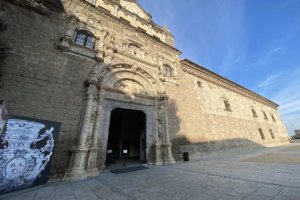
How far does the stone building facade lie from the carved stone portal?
0.14 ft

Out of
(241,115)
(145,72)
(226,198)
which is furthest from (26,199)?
(241,115)

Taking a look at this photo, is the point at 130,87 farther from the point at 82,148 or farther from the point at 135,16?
the point at 135,16

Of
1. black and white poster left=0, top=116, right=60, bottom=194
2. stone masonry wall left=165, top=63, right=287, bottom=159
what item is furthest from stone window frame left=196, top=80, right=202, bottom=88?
black and white poster left=0, top=116, right=60, bottom=194

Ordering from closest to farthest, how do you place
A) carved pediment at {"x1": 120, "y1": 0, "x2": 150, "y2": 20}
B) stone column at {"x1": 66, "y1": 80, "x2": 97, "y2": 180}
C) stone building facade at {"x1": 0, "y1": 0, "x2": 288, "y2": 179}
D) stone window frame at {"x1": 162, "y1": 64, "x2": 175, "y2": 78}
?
stone column at {"x1": 66, "y1": 80, "x2": 97, "y2": 180} → stone building facade at {"x1": 0, "y1": 0, "x2": 288, "y2": 179} → stone window frame at {"x1": 162, "y1": 64, "x2": 175, "y2": 78} → carved pediment at {"x1": 120, "y1": 0, "x2": 150, "y2": 20}

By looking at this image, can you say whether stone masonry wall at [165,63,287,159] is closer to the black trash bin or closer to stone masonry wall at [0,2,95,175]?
the black trash bin

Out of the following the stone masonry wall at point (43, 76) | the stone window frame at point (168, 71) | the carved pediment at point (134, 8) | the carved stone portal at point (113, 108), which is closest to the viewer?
the stone masonry wall at point (43, 76)

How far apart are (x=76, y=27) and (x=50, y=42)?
6.30 feet

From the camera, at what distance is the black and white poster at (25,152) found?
4.12m

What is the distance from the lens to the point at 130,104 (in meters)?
8.09

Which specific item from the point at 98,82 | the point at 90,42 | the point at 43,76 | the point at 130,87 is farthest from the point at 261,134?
the point at 43,76

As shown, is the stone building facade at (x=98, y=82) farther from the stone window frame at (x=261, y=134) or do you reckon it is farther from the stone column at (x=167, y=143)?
the stone window frame at (x=261, y=134)

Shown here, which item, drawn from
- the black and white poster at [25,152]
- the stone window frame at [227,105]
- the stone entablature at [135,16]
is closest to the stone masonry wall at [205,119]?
the stone window frame at [227,105]

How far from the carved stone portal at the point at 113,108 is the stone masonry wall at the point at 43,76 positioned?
1.70ft

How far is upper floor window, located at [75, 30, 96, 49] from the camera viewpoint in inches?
309
